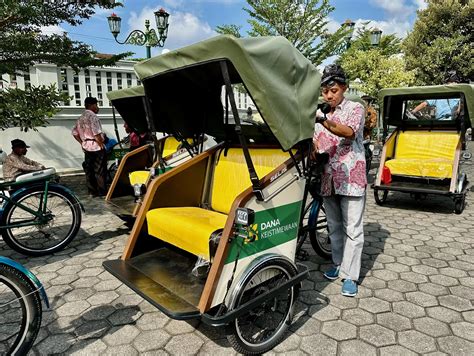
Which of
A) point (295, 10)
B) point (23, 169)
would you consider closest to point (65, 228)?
point (23, 169)

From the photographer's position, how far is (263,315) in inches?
113

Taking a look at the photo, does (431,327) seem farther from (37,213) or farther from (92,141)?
(92,141)

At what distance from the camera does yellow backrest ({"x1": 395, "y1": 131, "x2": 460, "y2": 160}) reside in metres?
6.23

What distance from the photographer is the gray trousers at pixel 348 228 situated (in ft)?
10.5

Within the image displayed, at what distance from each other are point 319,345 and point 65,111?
29.0 ft

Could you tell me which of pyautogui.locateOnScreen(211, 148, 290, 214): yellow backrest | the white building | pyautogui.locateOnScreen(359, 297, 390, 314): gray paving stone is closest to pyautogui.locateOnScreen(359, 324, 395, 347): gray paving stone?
pyautogui.locateOnScreen(359, 297, 390, 314): gray paving stone

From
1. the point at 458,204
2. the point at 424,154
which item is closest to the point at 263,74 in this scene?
the point at 458,204

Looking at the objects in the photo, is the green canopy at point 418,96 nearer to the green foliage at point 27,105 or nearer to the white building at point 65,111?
the green foliage at point 27,105

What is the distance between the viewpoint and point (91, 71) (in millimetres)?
9805

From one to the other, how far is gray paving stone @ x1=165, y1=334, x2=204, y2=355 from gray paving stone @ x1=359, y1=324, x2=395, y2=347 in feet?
4.10

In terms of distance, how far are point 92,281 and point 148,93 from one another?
200 cm

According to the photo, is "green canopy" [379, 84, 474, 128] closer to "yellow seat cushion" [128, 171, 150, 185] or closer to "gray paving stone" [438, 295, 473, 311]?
"gray paving stone" [438, 295, 473, 311]

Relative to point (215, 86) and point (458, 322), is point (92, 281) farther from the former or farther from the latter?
point (458, 322)

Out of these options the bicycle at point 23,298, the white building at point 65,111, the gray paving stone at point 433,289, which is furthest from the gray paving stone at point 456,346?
the white building at point 65,111
